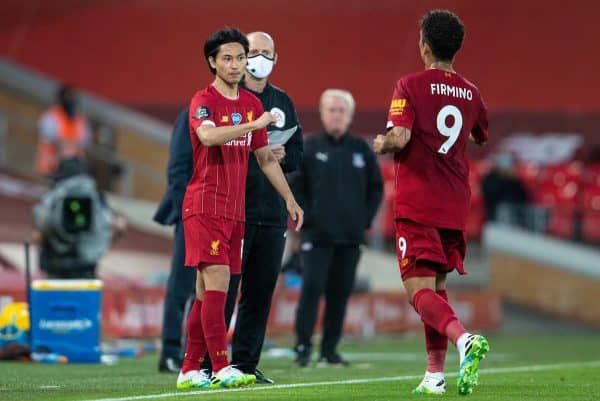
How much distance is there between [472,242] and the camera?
927 inches

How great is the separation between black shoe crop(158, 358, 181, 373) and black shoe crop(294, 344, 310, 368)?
57.1 inches

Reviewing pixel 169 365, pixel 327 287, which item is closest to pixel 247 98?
pixel 169 365

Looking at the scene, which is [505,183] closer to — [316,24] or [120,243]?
[316,24]

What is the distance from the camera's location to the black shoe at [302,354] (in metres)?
11.8

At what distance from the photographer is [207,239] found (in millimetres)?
8141

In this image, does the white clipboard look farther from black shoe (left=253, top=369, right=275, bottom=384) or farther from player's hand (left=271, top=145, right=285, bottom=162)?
black shoe (left=253, top=369, right=275, bottom=384)

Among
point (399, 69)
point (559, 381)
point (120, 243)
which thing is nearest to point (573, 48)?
point (399, 69)

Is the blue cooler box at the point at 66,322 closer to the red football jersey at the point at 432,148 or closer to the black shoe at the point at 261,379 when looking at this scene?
the black shoe at the point at 261,379

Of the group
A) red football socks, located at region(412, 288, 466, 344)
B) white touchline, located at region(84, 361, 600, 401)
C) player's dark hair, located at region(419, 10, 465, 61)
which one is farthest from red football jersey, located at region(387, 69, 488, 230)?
white touchline, located at region(84, 361, 600, 401)

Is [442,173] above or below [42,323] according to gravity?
above

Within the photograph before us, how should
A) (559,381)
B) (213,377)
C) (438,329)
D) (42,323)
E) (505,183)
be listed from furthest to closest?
(505,183) < (42,323) < (559,381) < (213,377) < (438,329)

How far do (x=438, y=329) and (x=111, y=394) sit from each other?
5.73ft

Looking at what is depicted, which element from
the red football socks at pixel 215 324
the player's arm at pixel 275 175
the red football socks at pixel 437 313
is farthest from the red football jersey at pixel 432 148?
the red football socks at pixel 215 324

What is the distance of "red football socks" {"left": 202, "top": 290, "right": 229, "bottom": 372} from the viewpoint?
8195 millimetres
